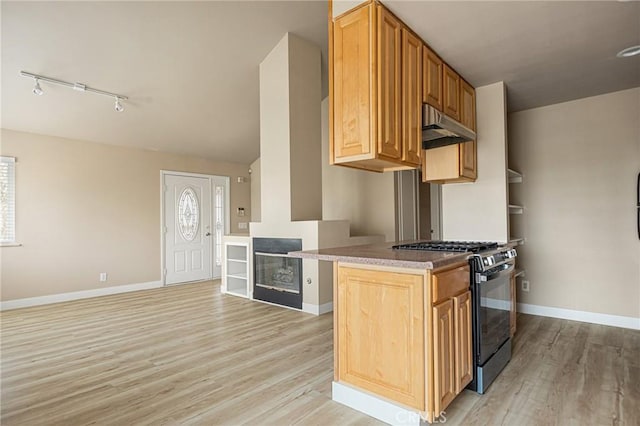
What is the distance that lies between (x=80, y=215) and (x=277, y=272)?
3.23m

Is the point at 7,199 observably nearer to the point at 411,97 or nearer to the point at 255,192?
the point at 255,192

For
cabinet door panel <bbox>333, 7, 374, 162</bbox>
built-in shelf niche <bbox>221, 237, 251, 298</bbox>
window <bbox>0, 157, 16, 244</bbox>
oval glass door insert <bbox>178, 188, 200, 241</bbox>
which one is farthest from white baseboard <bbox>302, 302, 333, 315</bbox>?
window <bbox>0, 157, 16, 244</bbox>

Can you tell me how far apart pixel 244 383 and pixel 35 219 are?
442 cm

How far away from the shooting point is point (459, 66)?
2.89 m

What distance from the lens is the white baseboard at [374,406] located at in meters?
1.91

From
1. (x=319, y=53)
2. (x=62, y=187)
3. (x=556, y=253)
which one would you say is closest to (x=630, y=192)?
(x=556, y=253)

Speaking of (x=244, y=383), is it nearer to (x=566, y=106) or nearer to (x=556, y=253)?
(x=556, y=253)

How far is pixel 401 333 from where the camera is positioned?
193 centimetres

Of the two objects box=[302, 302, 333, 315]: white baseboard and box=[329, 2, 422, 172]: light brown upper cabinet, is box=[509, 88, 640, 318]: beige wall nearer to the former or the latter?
box=[302, 302, 333, 315]: white baseboard

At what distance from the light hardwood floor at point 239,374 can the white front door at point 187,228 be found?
2310 mm

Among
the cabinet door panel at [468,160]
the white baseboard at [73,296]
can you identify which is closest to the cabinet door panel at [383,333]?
the cabinet door panel at [468,160]

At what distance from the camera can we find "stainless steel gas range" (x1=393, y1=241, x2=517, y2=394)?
7.38ft

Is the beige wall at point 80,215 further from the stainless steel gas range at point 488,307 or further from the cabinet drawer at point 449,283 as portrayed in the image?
the cabinet drawer at point 449,283

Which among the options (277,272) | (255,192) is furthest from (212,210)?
(277,272)
